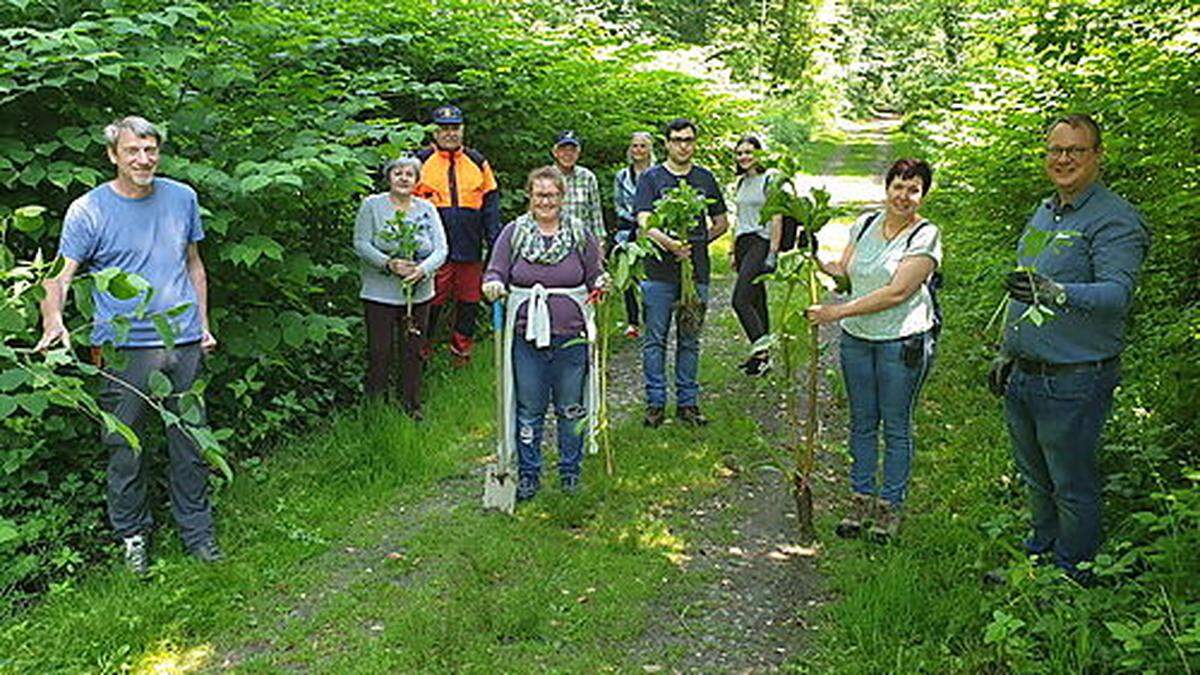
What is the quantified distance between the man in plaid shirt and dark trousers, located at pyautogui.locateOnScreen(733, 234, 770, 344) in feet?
4.05

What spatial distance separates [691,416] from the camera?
6996 mm

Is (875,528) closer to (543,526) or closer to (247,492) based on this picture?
(543,526)

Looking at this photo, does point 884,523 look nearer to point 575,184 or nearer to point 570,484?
point 570,484

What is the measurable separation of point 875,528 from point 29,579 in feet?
13.6

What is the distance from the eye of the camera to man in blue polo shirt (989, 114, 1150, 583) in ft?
12.3

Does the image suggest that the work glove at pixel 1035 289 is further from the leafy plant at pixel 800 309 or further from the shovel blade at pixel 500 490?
the shovel blade at pixel 500 490

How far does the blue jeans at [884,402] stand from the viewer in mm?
4914

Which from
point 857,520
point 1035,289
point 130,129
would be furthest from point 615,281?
point 130,129

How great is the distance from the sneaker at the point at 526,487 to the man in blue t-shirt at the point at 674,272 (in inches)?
54.2

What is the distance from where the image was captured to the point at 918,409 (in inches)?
295

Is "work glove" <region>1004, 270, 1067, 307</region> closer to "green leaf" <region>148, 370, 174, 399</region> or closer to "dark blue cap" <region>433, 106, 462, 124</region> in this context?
"green leaf" <region>148, 370, 174, 399</region>

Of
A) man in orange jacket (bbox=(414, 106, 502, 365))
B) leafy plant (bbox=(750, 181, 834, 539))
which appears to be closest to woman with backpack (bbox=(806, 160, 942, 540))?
leafy plant (bbox=(750, 181, 834, 539))

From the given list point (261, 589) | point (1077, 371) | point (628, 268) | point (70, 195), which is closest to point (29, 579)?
point (261, 589)

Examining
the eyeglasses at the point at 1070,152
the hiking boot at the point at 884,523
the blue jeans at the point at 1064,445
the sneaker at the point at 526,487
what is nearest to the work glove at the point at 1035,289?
the blue jeans at the point at 1064,445
